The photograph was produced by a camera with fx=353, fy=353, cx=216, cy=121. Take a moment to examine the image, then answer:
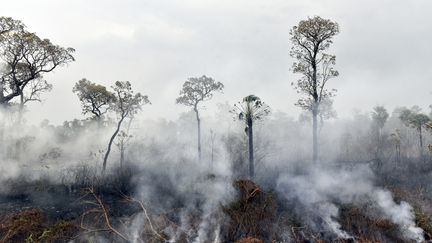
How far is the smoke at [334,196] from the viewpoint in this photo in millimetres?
19016

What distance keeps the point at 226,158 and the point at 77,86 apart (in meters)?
17.0

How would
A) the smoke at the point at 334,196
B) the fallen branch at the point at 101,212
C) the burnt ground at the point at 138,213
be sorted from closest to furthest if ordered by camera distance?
the burnt ground at the point at 138,213 → the fallen branch at the point at 101,212 → the smoke at the point at 334,196

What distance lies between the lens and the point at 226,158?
127 ft

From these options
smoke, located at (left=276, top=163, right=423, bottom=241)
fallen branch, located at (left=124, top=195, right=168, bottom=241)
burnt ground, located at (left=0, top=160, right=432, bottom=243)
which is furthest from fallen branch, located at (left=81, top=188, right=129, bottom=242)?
smoke, located at (left=276, top=163, right=423, bottom=241)

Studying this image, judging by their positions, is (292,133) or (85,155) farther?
(292,133)

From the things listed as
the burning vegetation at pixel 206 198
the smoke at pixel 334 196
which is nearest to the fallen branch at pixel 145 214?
the burning vegetation at pixel 206 198

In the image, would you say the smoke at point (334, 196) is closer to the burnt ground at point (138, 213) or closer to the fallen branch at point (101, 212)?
the burnt ground at point (138, 213)

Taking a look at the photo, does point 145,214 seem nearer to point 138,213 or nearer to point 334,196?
point 138,213

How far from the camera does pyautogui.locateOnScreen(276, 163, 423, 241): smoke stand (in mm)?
19016

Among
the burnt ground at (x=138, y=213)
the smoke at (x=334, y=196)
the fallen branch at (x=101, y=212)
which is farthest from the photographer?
the smoke at (x=334, y=196)

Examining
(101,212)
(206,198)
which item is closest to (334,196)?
(206,198)

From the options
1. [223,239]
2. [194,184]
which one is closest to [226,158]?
[194,184]

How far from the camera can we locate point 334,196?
22047mm

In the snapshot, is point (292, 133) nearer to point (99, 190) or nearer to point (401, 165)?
point (401, 165)
